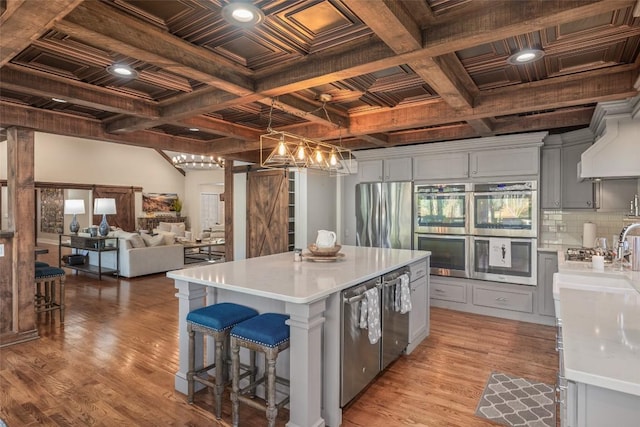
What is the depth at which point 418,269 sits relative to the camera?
3.72m

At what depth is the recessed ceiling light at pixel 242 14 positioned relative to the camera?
177 cm

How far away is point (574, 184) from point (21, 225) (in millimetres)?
6345

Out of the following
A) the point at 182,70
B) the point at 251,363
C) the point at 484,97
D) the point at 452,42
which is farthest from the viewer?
the point at 484,97

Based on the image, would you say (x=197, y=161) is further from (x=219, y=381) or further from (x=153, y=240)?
(x=219, y=381)

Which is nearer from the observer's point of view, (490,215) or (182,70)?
(182,70)

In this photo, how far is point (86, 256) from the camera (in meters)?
7.86

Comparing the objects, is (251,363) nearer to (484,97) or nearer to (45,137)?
(484,97)

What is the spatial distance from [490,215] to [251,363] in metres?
3.54

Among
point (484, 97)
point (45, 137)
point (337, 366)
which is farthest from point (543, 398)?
point (45, 137)

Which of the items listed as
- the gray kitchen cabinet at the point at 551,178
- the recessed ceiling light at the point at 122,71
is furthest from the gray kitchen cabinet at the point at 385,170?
the recessed ceiling light at the point at 122,71

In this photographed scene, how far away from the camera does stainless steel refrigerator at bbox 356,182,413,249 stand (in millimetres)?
5246

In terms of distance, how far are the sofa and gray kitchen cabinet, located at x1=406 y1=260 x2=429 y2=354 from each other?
5603 mm

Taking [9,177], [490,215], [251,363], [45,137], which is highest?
[45,137]

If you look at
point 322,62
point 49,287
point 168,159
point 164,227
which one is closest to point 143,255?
point 49,287
